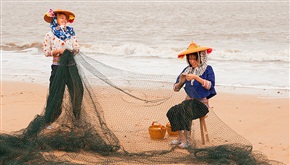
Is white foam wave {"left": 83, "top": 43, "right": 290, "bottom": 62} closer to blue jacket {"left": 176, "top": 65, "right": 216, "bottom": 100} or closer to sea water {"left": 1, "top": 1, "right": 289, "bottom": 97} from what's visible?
sea water {"left": 1, "top": 1, "right": 289, "bottom": 97}

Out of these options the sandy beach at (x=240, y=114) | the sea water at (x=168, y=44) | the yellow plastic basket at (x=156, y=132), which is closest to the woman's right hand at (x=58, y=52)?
the sandy beach at (x=240, y=114)

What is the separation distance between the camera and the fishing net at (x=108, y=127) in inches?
211

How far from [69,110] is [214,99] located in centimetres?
371

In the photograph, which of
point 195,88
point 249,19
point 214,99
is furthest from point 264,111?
point 249,19

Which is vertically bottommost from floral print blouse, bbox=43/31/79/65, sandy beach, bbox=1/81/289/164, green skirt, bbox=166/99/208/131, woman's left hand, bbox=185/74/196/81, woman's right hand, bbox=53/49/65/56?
sandy beach, bbox=1/81/289/164

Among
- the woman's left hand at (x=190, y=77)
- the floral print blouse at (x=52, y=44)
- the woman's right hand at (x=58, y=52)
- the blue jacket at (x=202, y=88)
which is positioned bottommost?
the blue jacket at (x=202, y=88)

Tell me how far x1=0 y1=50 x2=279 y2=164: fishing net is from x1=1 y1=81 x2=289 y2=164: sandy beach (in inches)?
4.5

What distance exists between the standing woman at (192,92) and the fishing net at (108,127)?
0.20 ft

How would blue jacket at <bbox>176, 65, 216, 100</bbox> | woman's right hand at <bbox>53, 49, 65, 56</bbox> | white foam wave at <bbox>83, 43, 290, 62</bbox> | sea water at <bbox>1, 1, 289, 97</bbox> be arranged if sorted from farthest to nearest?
1. white foam wave at <bbox>83, 43, 290, 62</bbox>
2. sea water at <bbox>1, 1, 289, 97</bbox>
3. woman's right hand at <bbox>53, 49, 65, 56</bbox>
4. blue jacket at <bbox>176, 65, 216, 100</bbox>

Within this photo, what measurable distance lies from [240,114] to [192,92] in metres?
2.39

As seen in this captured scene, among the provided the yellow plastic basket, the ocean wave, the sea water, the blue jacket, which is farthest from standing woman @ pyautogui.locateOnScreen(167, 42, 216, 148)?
the ocean wave

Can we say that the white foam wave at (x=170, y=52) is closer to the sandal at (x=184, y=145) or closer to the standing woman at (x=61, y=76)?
the standing woman at (x=61, y=76)

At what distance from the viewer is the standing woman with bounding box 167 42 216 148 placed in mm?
5746

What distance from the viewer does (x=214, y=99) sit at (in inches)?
358
